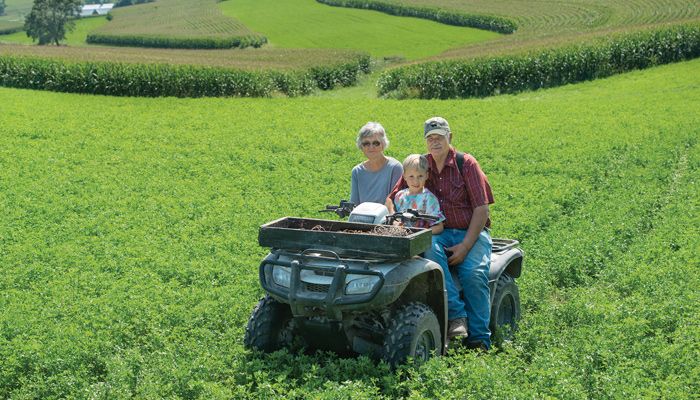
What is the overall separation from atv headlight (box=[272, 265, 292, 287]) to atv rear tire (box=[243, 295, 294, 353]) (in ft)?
1.12

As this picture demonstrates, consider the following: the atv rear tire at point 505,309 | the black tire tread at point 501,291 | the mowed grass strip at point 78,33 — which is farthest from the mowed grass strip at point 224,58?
the mowed grass strip at point 78,33

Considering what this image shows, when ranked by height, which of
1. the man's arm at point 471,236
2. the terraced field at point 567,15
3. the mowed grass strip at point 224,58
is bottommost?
the mowed grass strip at point 224,58

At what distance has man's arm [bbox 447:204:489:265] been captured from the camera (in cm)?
827

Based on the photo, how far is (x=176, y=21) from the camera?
99438mm

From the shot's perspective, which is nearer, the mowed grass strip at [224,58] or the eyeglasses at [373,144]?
the eyeglasses at [373,144]

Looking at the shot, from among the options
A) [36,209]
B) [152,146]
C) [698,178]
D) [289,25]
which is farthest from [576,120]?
[289,25]

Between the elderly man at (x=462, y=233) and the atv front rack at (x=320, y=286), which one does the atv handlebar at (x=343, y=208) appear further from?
the atv front rack at (x=320, y=286)

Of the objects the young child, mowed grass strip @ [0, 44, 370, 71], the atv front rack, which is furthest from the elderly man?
mowed grass strip @ [0, 44, 370, 71]

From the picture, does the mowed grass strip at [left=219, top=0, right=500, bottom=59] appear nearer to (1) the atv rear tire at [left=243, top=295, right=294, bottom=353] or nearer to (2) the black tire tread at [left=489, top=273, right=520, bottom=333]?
(2) the black tire tread at [left=489, top=273, right=520, bottom=333]

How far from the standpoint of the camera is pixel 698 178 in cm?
1778

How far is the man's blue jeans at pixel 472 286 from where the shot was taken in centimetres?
819

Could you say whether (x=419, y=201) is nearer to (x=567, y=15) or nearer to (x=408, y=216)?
(x=408, y=216)

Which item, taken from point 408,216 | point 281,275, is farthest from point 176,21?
point 281,275

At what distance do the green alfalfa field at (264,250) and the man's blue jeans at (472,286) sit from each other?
0.34 metres
